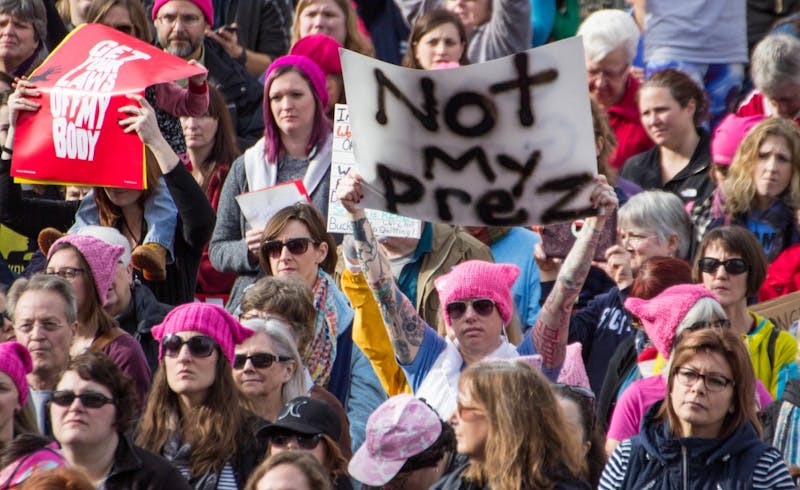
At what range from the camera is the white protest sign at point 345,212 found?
8445 millimetres

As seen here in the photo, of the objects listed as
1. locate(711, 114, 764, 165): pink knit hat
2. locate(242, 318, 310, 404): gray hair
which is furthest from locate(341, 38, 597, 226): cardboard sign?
locate(711, 114, 764, 165): pink knit hat

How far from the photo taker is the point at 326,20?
10.8 metres

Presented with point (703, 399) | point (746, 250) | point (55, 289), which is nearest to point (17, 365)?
point (55, 289)

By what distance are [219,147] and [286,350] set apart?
276cm

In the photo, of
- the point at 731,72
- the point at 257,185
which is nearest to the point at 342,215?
the point at 257,185

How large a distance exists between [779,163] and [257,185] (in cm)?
260

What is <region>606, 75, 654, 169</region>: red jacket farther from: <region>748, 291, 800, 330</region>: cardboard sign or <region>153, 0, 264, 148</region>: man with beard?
<region>748, 291, 800, 330</region>: cardboard sign

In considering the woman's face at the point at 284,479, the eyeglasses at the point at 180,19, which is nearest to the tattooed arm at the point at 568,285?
the woman's face at the point at 284,479

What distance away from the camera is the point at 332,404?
734 cm

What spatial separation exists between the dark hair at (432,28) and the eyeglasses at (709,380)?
14.7ft

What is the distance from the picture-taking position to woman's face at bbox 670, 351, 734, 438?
6199mm

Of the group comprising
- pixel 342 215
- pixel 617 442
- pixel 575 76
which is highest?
pixel 575 76

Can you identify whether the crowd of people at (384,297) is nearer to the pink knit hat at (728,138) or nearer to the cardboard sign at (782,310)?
the pink knit hat at (728,138)

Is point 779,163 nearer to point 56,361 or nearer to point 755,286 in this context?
point 755,286
